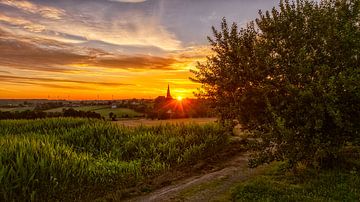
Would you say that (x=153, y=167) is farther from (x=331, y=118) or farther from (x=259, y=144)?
(x=331, y=118)

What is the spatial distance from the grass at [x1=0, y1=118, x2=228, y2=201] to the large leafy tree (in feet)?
17.0

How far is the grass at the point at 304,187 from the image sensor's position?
477 inches

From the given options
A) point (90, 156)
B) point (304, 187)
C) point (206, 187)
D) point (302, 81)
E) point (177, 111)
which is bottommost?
point (206, 187)

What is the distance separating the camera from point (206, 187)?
1385cm

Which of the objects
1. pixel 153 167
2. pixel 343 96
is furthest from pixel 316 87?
pixel 153 167

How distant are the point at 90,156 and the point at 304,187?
9913mm

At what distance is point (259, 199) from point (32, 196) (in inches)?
297

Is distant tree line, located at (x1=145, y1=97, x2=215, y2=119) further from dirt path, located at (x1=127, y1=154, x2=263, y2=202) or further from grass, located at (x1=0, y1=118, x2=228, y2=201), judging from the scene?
dirt path, located at (x1=127, y1=154, x2=263, y2=202)

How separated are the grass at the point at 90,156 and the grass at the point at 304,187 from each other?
16.2 feet

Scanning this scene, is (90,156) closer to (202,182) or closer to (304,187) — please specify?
(202,182)

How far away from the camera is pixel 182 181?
619 inches

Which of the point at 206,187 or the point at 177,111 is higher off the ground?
the point at 177,111

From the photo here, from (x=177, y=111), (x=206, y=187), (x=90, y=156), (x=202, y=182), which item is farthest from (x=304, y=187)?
(x=177, y=111)

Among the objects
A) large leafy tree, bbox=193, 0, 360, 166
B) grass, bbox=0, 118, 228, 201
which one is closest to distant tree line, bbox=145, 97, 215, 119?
grass, bbox=0, 118, 228, 201
